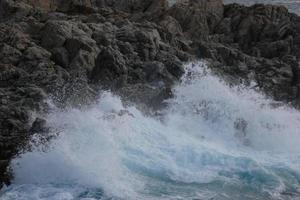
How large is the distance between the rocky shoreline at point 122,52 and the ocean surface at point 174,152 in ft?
2.40

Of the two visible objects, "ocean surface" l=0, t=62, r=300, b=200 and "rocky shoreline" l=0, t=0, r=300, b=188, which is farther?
"rocky shoreline" l=0, t=0, r=300, b=188

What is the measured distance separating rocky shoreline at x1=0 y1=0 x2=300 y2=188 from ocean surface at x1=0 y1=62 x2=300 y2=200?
733 mm

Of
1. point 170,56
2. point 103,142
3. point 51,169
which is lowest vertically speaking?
point 51,169

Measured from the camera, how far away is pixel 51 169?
1625 centimetres

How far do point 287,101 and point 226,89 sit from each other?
2.18m

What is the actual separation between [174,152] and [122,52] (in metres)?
6.42

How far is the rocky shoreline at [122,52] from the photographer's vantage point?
19.6m

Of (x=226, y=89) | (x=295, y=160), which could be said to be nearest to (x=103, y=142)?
(x=295, y=160)

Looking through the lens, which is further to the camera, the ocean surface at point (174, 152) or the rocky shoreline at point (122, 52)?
the rocky shoreline at point (122, 52)

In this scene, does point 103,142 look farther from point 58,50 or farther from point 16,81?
point 58,50

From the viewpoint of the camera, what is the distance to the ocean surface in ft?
51.5

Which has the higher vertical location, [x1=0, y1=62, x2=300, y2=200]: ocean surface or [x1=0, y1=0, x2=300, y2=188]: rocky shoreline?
[x1=0, y1=0, x2=300, y2=188]: rocky shoreline

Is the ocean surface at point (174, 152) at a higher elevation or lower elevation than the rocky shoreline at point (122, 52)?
lower

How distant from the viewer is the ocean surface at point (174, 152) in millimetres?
15688
